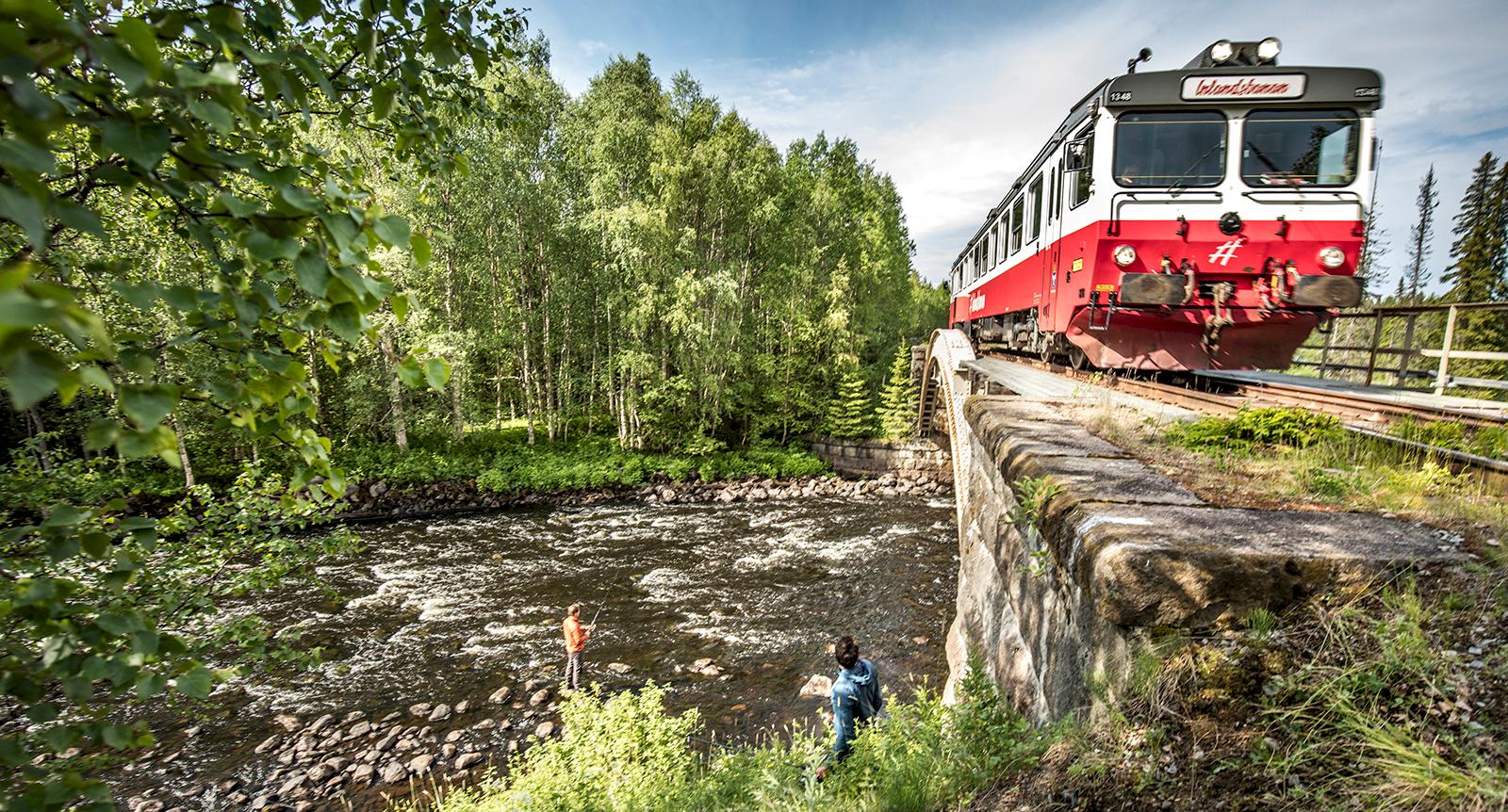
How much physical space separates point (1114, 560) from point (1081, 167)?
20.6 ft

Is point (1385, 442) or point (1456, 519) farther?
point (1385, 442)

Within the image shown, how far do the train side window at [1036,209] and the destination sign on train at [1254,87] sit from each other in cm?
250

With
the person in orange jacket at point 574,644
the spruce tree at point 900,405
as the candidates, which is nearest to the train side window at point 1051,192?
the person in orange jacket at point 574,644

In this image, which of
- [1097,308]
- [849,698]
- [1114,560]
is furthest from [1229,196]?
[1114,560]

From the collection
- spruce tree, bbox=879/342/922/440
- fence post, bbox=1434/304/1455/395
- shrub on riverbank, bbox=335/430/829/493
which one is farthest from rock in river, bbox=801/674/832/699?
spruce tree, bbox=879/342/922/440

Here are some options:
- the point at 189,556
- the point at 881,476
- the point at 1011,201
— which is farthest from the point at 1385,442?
the point at 881,476

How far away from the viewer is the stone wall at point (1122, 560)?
1.89m

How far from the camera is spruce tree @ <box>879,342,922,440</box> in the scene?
73.4 ft

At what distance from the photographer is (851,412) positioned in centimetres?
2364

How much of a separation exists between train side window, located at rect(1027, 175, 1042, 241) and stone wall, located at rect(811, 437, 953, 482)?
1303cm

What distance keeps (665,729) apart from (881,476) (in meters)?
16.0

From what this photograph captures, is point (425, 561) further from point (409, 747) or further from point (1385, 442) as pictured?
point (1385, 442)

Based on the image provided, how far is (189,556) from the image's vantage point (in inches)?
145

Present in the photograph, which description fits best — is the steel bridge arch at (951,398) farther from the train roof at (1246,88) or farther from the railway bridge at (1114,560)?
the railway bridge at (1114,560)
